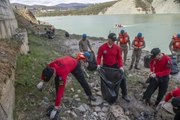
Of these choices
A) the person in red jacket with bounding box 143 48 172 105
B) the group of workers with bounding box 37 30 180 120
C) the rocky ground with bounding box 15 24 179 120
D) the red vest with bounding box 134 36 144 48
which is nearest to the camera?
the group of workers with bounding box 37 30 180 120

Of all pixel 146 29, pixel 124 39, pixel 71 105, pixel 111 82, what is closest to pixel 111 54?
pixel 111 82

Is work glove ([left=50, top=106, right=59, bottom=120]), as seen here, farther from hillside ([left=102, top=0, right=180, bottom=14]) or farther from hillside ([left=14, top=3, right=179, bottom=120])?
hillside ([left=102, top=0, right=180, bottom=14])

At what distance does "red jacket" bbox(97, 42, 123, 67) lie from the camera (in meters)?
5.55

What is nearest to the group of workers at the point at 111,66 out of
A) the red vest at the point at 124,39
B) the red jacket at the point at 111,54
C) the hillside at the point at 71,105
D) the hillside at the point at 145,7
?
the red jacket at the point at 111,54

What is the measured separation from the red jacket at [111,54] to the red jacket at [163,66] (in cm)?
85

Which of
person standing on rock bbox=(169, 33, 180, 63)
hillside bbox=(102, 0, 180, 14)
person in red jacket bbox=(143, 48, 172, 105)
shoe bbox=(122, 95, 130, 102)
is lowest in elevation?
hillside bbox=(102, 0, 180, 14)

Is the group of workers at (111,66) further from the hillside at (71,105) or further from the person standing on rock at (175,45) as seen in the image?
the person standing on rock at (175,45)

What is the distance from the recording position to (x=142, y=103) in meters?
6.07

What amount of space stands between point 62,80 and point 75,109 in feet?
4.19

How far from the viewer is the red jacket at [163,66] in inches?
210

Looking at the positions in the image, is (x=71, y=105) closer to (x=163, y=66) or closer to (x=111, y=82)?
(x=111, y=82)

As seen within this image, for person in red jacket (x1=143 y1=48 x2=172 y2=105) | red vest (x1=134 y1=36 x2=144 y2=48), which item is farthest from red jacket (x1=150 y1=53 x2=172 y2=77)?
red vest (x1=134 y1=36 x2=144 y2=48)

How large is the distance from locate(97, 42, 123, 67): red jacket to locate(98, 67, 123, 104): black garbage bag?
21cm

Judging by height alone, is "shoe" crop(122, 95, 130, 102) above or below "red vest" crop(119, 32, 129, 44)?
below
